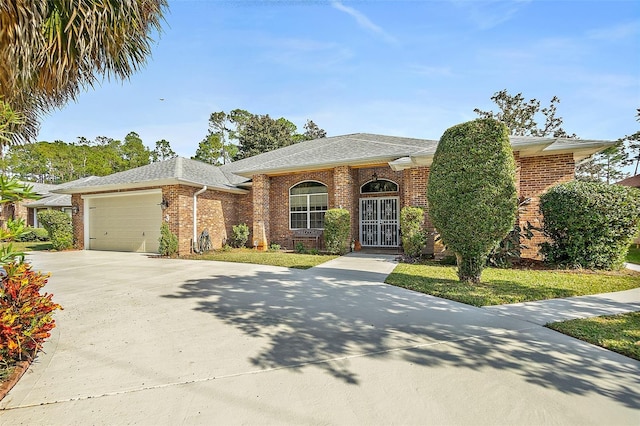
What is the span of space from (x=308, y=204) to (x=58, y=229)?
40.3 feet

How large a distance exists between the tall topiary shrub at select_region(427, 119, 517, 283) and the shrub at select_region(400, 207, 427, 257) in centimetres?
336

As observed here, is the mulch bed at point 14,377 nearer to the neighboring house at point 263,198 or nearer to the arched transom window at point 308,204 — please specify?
the neighboring house at point 263,198

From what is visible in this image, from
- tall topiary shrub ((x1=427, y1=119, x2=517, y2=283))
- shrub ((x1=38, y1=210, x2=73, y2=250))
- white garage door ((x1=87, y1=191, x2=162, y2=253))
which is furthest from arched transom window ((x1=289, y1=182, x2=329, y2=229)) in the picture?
shrub ((x1=38, y1=210, x2=73, y2=250))

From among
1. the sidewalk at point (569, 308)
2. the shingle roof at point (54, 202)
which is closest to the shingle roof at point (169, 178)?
Answer: the shingle roof at point (54, 202)

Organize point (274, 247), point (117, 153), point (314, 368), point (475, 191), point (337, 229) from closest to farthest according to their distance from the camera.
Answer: point (314, 368), point (475, 191), point (337, 229), point (274, 247), point (117, 153)

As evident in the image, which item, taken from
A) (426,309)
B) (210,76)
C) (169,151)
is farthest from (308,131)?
(426,309)

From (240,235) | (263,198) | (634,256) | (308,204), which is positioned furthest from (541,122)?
(240,235)

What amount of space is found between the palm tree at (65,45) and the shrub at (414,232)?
8.30 meters

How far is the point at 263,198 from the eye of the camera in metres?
13.6

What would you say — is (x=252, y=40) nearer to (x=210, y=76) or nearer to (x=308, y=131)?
(x=210, y=76)

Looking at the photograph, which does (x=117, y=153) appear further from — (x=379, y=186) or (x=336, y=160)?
(x=379, y=186)

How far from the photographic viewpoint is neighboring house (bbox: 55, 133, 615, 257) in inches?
471

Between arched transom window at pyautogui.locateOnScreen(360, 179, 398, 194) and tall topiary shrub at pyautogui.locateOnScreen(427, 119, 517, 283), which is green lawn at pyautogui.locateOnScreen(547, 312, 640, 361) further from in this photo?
arched transom window at pyautogui.locateOnScreen(360, 179, 398, 194)

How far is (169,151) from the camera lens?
154 ft
